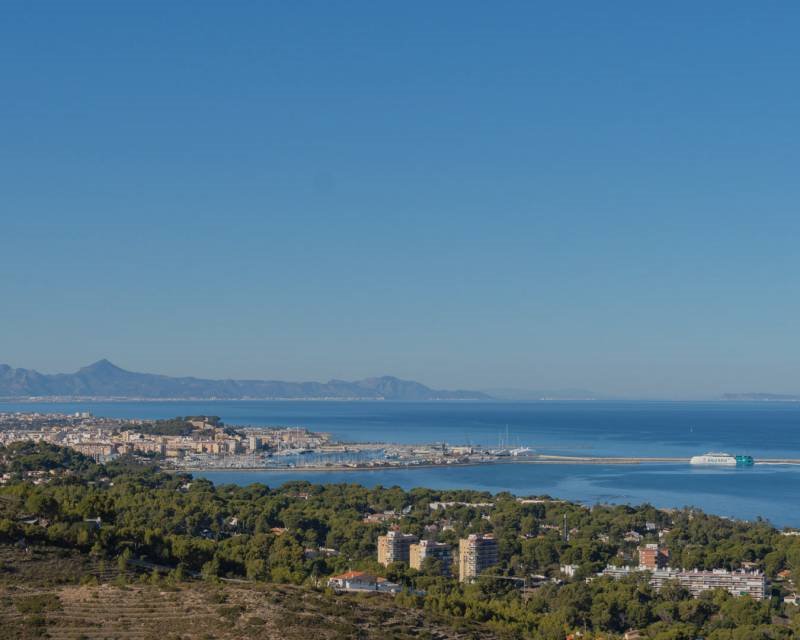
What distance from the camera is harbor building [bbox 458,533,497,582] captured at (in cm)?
3077

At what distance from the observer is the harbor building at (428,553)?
32188mm

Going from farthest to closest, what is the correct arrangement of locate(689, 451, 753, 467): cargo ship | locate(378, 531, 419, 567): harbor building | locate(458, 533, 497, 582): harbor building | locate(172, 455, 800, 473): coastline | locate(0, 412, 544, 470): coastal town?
locate(689, 451, 753, 467): cargo ship → locate(0, 412, 544, 470): coastal town → locate(172, 455, 800, 473): coastline → locate(378, 531, 419, 567): harbor building → locate(458, 533, 497, 582): harbor building

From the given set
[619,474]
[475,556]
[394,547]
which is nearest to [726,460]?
[619,474]

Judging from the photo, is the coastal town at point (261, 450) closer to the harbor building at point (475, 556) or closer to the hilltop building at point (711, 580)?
the harbor building at point (475, 556)

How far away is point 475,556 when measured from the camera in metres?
31.3

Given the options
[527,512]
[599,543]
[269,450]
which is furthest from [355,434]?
[599,543]

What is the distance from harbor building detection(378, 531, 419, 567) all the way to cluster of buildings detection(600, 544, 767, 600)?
626 cm

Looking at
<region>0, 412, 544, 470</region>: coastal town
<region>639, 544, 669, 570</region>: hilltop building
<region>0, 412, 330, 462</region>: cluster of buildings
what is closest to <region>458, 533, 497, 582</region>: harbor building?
<region>639, 544, 669, 570</region>: hilltop building

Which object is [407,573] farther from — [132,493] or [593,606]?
[132,493]

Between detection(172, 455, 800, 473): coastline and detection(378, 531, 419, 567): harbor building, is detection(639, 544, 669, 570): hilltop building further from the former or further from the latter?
detection(172, 455, 800, 473): coastline

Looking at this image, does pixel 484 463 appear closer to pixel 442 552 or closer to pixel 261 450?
pixel 261 450

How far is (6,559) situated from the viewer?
18.9m

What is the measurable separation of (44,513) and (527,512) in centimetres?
2289

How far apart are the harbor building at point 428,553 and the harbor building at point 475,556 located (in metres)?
0.53
